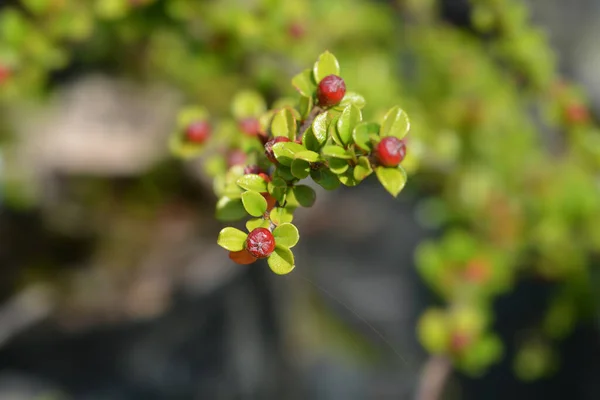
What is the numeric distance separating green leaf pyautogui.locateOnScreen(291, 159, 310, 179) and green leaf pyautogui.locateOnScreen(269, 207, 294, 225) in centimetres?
4

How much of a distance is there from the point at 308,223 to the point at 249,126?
1.31 m

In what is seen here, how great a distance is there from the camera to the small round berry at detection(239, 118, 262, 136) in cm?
64

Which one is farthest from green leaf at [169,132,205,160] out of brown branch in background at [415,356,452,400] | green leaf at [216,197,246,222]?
brown branch in background at [415,356,452,400]

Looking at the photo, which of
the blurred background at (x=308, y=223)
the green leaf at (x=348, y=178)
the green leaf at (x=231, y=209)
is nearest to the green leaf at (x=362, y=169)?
the green leaf at (x=348, y=178)

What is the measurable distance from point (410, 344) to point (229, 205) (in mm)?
1165

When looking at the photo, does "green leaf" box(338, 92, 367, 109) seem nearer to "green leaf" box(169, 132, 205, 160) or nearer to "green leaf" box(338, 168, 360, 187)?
"green leaf" box(338, 168, 360, 187)

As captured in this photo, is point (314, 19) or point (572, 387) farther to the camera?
point (572, 387)

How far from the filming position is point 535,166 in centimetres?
121

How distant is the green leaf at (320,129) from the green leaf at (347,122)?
0.01 m

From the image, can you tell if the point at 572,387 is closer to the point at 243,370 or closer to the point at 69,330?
the point at 243,370

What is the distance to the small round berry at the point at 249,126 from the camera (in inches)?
25.2

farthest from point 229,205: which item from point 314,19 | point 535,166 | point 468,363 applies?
point 535,166

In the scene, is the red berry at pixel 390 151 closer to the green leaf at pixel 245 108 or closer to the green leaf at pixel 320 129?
the green leaf at pixel 320 129

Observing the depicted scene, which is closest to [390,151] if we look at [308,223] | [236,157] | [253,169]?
[253,169]
